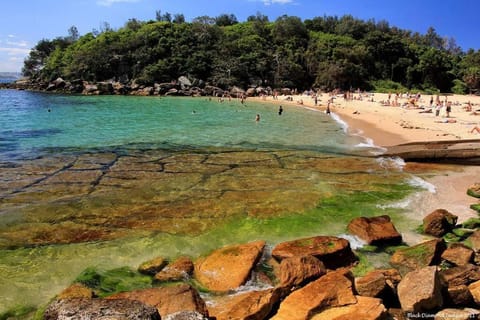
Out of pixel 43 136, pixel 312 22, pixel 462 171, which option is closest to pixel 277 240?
pixel 462 171

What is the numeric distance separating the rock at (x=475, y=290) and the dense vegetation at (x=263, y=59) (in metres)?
79.2

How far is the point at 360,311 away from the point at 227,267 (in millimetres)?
3110

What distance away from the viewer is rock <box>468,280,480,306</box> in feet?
20.2

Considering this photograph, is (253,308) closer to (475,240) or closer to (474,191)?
(475,240)

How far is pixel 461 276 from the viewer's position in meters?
6.71

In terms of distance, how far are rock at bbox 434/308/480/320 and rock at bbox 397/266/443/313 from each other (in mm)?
207

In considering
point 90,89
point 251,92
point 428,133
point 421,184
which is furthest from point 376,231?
point 90,89

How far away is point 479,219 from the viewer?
10.3 metres

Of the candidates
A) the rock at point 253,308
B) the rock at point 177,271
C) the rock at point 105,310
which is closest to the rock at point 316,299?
the rock at point 253,308

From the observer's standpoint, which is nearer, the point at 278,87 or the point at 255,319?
the point at 255,319

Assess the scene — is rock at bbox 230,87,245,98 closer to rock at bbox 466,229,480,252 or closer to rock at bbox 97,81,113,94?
rock at bbox 97,81,113,94

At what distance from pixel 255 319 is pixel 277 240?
4045 millimetres

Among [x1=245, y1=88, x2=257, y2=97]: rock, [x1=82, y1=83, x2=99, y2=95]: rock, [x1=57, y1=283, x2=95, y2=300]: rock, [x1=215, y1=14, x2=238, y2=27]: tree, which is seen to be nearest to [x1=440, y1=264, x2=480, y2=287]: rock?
[x1=57, y1=283, x2=95, y2=300]: rock

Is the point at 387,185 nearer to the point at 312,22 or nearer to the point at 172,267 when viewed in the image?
the point at 172,267
